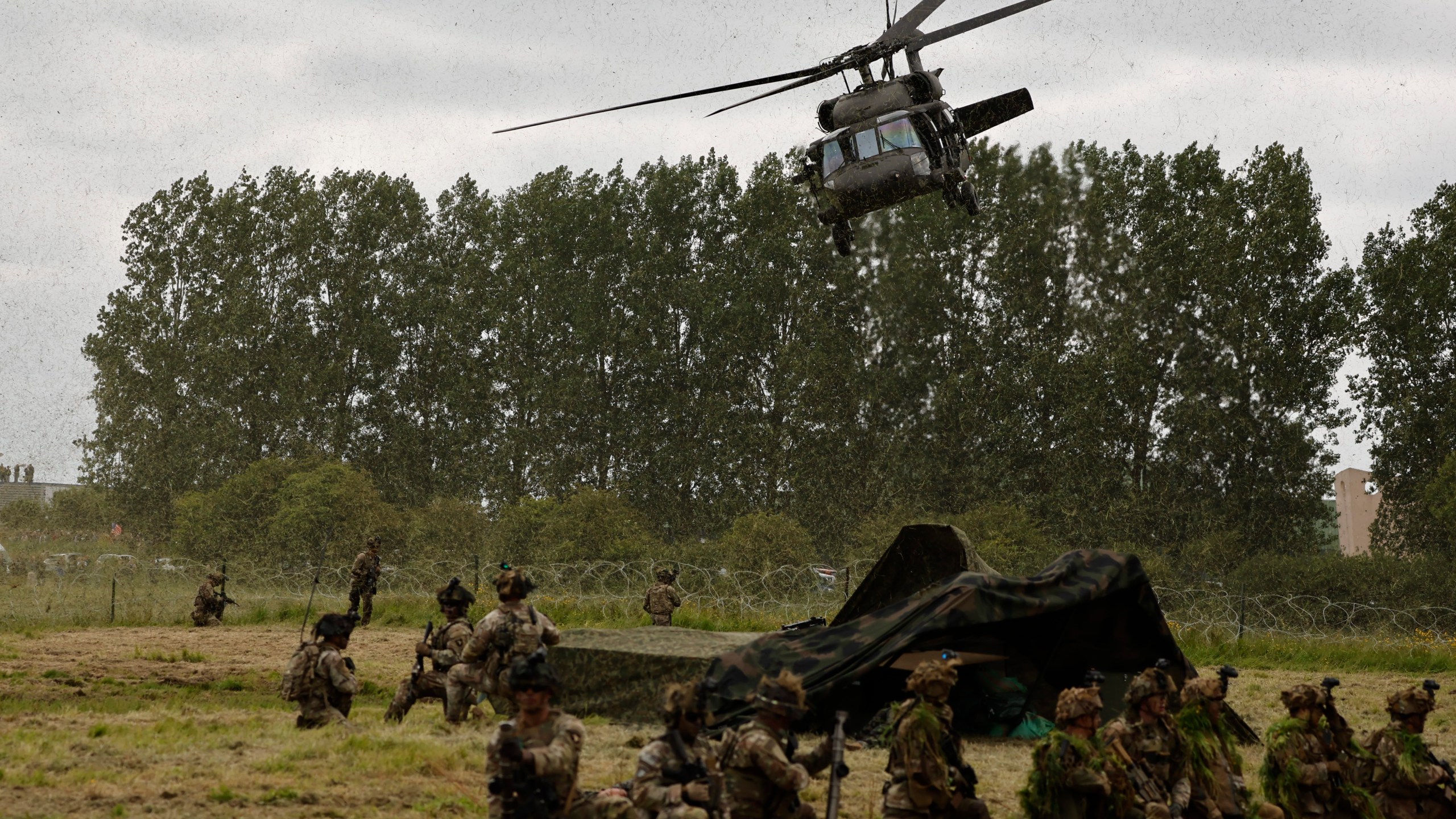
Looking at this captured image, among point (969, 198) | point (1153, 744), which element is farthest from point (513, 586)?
point (969, 198)

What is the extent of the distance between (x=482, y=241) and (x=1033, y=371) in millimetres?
22397

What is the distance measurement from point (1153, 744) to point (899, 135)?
11623mm

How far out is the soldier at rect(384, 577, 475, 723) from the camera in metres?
12.2

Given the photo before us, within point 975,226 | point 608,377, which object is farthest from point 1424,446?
point 608,377

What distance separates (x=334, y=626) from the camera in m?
11.6

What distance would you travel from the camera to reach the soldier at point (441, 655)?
40.1 feet

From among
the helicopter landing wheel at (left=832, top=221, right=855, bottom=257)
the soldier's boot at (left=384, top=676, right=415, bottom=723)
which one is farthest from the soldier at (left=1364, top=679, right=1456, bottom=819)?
the helicopter landing wheel at (left=832, top=221, right=855, bottom=257)

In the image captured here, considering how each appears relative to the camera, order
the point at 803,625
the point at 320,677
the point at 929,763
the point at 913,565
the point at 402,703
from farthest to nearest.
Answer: the point at 913,565 < the point at 803,625 < the point at 402,703 < the point at 320,677 < the point at 929,763

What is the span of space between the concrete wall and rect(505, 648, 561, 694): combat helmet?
5957 centimetres

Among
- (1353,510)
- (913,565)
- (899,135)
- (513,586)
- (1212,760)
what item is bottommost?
(1212,760)

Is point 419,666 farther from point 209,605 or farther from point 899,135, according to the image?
point 209,605

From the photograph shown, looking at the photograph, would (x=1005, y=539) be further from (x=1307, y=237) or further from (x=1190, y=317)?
(x=1307, y=237)

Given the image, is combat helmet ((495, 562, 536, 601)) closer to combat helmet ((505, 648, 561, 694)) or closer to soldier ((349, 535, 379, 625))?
combat helmet ((505, 648, 561, 694))

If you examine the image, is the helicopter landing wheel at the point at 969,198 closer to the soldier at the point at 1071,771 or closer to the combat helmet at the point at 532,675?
the soldier at the point at 1071,771
